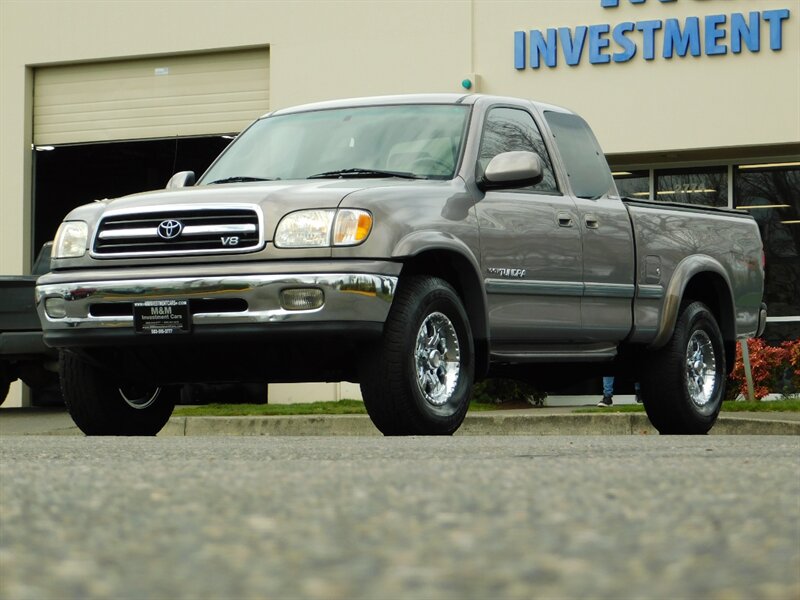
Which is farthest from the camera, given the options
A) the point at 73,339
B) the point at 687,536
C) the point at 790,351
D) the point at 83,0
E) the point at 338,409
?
the point at 83,0

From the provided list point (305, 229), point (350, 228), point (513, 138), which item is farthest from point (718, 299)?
point (305, 229)

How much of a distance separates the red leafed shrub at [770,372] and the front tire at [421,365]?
9394 millimetres

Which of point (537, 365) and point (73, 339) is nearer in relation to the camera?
point (73, 339)

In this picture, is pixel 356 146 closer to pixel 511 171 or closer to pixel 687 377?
pixel 511 171

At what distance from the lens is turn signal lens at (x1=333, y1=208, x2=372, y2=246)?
7.40 m

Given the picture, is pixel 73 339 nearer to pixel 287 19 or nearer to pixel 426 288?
pixel 426 288

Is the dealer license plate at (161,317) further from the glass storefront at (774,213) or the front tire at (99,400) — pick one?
the glass storefront at (774,213)

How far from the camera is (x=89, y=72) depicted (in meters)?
Result: 22.0

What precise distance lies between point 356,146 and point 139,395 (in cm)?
191

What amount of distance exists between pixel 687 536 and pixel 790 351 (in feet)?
48.5

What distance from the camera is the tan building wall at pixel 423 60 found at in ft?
58.5

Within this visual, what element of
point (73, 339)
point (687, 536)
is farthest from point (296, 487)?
point (73, 339)

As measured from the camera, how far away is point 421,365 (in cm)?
771

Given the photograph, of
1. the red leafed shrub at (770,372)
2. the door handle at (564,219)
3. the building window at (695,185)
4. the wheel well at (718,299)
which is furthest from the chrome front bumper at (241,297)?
the building window at (695,185)
